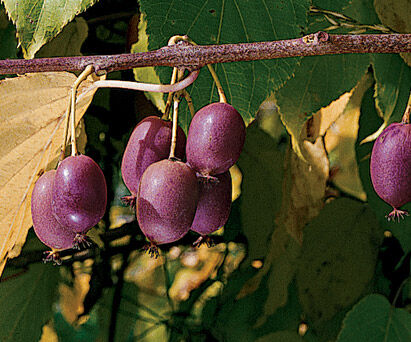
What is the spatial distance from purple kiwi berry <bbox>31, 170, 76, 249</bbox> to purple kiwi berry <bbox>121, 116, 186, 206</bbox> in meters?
0.04

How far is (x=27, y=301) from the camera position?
0.63 meters

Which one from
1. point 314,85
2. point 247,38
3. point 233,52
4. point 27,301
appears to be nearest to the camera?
point 233,52

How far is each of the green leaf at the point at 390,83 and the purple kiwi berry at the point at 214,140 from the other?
268mm

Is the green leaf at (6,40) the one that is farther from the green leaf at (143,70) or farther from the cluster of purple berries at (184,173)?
the cluster of purple berries at (184,173)

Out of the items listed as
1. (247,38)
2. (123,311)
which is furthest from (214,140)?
(123,311)

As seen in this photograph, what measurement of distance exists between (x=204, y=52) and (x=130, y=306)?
48cm

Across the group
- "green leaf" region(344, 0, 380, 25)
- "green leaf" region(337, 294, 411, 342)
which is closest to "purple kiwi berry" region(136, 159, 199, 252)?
"green leaf" region(344, 0, 380, 25)

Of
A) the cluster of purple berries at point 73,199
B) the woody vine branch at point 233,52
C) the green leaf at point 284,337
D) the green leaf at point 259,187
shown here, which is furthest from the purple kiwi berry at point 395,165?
the green leaf at point 284,337

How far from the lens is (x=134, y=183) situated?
292 millimetres

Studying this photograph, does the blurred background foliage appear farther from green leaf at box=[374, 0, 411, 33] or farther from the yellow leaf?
the yellow leaf

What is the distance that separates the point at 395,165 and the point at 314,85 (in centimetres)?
20

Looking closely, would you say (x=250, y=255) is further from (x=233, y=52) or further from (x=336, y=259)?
(x=233, y=52)

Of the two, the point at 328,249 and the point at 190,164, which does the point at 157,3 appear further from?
the point at 328,249

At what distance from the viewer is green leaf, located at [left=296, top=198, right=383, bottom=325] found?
65 centimetres
